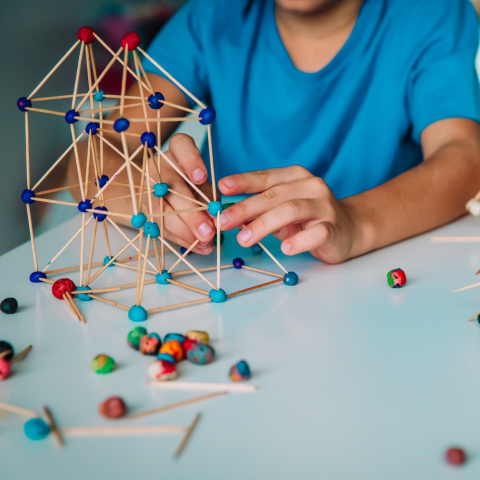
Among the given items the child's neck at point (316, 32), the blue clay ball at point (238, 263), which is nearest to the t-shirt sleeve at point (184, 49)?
the child's neck at point (316, 32)

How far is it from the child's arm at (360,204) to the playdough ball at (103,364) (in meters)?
0.27

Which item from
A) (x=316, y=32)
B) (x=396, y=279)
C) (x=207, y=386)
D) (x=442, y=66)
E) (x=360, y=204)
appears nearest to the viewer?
(x=207, y=386)

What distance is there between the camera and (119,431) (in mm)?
420

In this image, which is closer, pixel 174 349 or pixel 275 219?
pixel 174 349

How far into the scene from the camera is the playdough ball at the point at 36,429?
41cm

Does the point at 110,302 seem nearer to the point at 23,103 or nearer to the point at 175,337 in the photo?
the point at 175,337

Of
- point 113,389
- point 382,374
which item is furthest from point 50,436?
point 382,374

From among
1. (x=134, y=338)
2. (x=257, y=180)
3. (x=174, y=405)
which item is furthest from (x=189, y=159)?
(x=174, y=405)

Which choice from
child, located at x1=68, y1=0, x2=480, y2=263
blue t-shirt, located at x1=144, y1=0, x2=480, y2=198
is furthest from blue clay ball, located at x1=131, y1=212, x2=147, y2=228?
blue t-shirt, located at x1=144, y1=0, x2=480, y2=198

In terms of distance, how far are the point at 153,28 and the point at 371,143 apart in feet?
3.27

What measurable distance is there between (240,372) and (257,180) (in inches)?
14.3

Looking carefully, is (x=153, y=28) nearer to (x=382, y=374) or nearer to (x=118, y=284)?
(x=118, y=284)

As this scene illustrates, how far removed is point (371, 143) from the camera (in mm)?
1259

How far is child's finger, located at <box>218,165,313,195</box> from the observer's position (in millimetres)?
723
